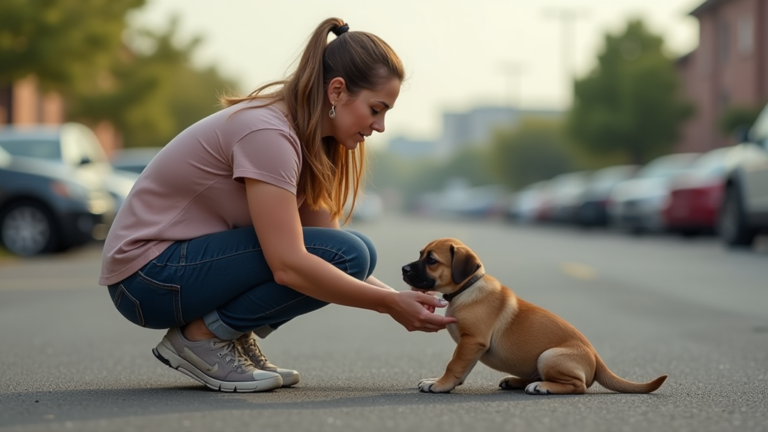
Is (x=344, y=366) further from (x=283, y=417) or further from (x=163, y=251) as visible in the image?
(x=283, y=417)

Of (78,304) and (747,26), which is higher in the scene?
(747,26)

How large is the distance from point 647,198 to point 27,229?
45.8 ft

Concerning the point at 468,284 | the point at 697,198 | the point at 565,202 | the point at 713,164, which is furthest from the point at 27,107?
the point at 468,284

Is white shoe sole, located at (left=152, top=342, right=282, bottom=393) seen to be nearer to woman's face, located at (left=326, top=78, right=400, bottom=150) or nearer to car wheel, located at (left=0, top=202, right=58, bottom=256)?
woman's face, located at (left=326, top=78, right=400, bottom=150)

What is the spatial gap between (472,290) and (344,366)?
132 centimetres

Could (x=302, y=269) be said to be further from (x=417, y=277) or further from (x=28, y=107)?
(x=28, y=107)

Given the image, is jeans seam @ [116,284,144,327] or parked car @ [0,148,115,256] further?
parked car @ [0,148,115,256]

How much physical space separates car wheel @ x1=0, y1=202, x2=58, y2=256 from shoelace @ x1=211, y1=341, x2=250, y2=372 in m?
11.4

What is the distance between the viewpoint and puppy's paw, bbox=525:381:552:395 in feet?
15.0

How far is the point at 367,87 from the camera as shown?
4.58 meters

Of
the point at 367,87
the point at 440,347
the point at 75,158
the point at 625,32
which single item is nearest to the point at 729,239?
the point at 75,158

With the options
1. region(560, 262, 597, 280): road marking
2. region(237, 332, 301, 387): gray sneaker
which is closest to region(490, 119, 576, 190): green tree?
region(560, 262, 597, 280): road marking

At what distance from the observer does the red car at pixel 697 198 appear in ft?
66.7

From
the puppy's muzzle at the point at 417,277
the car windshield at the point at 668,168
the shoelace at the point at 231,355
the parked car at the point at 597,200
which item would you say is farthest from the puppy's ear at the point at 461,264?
the parked car at the point at 597,200
